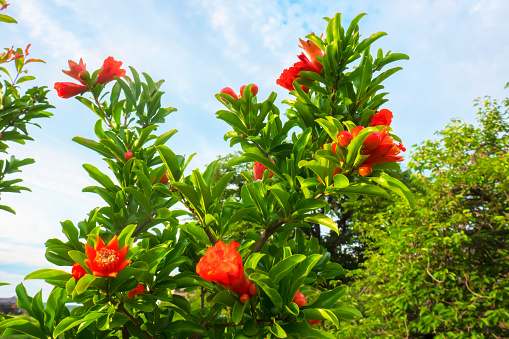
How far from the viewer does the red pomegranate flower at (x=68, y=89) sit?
1649 millimetres

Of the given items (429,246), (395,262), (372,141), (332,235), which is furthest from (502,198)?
(332,235)

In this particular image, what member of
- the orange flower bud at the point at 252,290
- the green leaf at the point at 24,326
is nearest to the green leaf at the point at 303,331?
the orange flower bud at the point at 252,290

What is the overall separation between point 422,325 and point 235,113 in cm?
409

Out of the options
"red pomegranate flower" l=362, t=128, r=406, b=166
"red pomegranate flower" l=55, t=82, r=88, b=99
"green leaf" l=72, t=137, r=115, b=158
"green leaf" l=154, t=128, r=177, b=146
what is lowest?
"red pomegranate flower" l=362, t=128, r=406, b=166

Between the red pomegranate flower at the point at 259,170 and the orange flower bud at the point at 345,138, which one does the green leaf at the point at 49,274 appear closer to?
the red pomegranate flower at the point at 259,170

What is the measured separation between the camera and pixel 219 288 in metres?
1.12

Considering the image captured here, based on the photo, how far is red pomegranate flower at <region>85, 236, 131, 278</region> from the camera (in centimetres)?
101

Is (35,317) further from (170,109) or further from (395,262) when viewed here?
(395,262)

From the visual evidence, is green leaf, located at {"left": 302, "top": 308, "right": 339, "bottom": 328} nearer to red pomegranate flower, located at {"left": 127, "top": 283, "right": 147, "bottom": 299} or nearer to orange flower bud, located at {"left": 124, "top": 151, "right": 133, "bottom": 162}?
red pomegranate flower, located at {"left": 127, "top": 283, "right": 147, "bottom": 299}

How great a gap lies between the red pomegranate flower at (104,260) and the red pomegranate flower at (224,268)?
0.77ft


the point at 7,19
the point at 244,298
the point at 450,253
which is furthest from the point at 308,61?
the point at 450,253

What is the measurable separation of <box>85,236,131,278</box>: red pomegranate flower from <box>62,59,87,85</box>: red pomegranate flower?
985 mm

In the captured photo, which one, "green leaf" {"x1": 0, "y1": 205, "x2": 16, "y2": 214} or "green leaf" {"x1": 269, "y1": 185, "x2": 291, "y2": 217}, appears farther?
"green leaf" {"x1": 0, "y1": 205, "x2": 16, "y2": 214}

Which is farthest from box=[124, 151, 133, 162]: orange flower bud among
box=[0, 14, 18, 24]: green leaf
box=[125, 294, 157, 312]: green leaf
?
box=[0, 14, 18, 24]: green leaf
